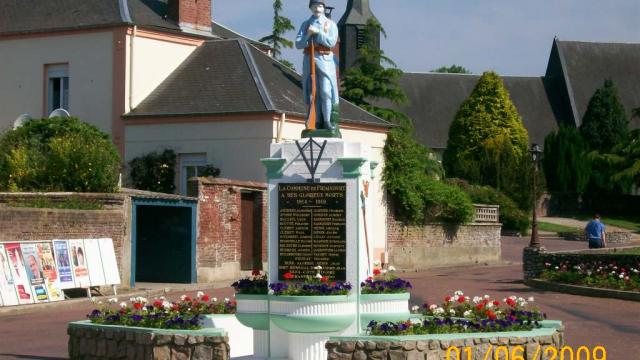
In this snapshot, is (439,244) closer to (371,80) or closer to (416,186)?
(416,186)

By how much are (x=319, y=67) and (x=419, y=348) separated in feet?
13.8

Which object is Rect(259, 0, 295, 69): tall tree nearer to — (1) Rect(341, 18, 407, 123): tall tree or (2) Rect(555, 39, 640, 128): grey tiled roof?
(1) Rect(341, 18, 407, 123): tall tree

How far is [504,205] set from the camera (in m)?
52.9

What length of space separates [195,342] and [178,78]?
2391cm

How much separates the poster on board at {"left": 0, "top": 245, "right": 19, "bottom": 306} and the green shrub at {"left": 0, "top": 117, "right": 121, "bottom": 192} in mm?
6572

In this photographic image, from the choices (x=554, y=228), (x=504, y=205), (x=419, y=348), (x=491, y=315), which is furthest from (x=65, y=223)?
(x=554, y=228)

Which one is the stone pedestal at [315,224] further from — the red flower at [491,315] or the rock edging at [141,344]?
A: the red flower at [491,315]

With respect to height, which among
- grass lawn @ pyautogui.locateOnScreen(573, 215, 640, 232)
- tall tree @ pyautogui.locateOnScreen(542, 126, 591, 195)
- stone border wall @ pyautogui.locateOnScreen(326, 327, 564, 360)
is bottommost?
stone border wall @ pyautogui.locateOnScreen(326, 327, 564, 360)

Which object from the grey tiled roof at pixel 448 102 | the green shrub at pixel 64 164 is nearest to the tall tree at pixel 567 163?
the grey tiled roof at pixel 448 102

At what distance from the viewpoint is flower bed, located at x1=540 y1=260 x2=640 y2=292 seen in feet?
78.7

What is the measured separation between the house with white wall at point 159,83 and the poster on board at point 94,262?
8710 millimetres

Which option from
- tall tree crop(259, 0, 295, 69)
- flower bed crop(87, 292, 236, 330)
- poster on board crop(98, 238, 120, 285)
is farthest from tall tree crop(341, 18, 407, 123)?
flower bed crop(87, 292, 236, 330)

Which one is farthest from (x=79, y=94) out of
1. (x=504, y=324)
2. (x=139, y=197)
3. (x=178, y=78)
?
(x=504, y=324)

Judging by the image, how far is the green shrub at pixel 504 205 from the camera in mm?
52188
